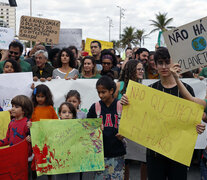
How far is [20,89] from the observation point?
4762 mm

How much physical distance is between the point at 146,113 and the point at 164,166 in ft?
1.80

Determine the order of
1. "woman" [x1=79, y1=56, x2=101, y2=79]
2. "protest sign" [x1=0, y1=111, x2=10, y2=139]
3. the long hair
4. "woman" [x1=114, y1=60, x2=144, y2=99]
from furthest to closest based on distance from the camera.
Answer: "woman" [x1=79, y1=56, x2=101, y2=79]
"woman" [x1=114, y1=60, x2=144, y2=99]
"protest sign" [x1=0, y1=111, x2=10, y2=139]
the long hair

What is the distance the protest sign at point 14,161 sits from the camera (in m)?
3.24

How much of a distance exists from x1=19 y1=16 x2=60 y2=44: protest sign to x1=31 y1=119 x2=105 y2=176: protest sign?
4425mm

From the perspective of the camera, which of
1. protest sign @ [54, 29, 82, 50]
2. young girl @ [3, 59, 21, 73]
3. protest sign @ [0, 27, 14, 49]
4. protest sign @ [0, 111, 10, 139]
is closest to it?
protest sign @ [0, 111, 10, 139]

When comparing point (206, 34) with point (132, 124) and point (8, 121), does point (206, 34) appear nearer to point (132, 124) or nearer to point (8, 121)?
point (132, 124)

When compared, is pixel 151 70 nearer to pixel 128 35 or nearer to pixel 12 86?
pixel 12 86

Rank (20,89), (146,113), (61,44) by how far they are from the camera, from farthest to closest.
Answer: (61,44)
(20,89)
(146,113)

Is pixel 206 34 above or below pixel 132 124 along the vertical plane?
above

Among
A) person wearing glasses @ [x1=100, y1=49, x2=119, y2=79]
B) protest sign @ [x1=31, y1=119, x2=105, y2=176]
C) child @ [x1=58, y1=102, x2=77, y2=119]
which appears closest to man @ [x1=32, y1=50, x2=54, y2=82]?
person wearing glasses @ [x1=100, y1=49, x2=119, y2=79]

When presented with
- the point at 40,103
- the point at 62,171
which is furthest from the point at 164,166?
the point at 40,103

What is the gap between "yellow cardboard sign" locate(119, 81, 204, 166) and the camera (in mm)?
2961

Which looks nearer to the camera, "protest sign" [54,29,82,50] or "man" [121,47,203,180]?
"man" [121,47,203,180]

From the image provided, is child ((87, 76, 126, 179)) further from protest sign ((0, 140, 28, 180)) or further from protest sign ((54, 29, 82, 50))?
protest sign ((54, 29, 82, 50))
